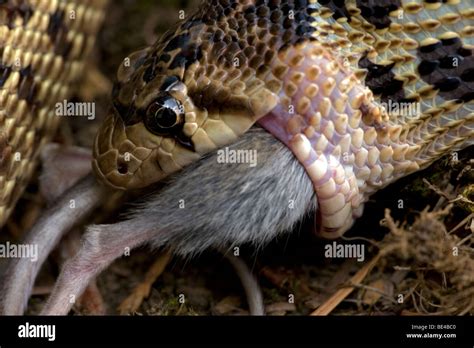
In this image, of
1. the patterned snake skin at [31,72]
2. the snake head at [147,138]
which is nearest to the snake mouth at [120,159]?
the snake head at [147,138]

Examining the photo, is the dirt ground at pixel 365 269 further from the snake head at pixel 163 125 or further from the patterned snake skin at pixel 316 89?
the snake head at pixel 163 125

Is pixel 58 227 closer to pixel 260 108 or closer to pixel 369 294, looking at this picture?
pixel 260 108

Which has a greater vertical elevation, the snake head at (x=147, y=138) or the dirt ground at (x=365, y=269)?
the snake head at (x=147, y=138)

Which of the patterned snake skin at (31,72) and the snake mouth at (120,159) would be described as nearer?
the snake mouth at (120,159)

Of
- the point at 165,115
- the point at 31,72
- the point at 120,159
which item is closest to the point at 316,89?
the point at 165,115

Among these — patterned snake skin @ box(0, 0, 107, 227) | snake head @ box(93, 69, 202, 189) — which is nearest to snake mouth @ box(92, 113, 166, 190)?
snake head @ box(93, 69, 202, 189)

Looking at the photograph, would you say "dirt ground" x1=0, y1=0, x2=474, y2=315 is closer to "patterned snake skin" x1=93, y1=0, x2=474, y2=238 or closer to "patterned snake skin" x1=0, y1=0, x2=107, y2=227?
"patterned snake skin" x1=93, y1=0, x2=474, y2=238
